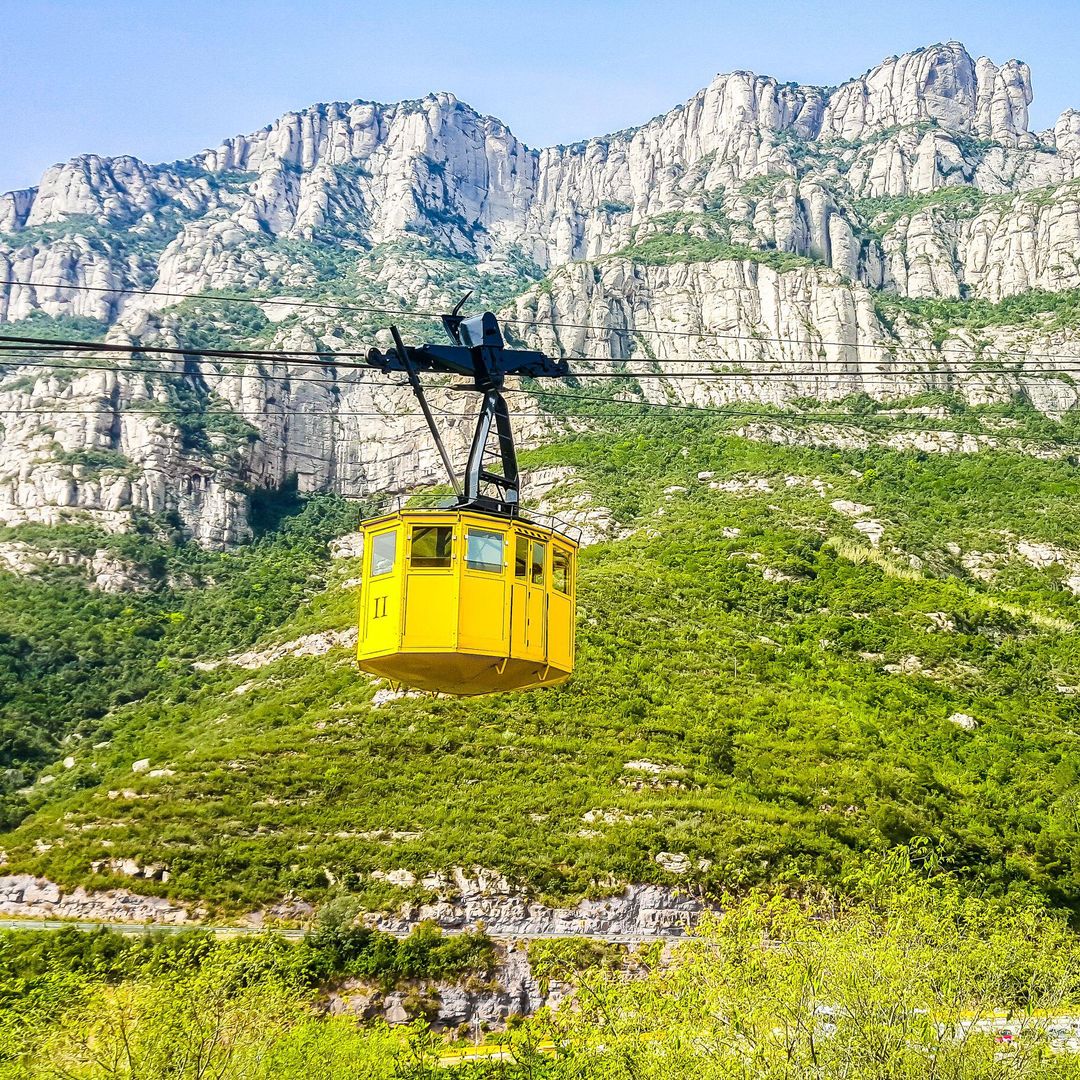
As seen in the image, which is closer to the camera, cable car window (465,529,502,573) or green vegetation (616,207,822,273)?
cable car window (465,529,502,573)

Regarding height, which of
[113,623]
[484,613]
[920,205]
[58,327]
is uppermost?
[920,205]

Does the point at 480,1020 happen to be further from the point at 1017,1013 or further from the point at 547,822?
the point at 1017,1013

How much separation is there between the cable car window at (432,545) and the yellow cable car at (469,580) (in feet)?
0.06

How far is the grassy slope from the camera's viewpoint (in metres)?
44.6

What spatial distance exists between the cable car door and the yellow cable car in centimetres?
2

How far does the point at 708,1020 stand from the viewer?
2702cm

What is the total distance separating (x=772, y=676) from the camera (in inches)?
2394

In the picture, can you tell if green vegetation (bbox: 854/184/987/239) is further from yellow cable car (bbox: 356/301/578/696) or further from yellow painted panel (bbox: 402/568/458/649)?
yellow painted panel (bbox: 402/568/458/649)

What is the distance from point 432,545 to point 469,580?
956 millimetres

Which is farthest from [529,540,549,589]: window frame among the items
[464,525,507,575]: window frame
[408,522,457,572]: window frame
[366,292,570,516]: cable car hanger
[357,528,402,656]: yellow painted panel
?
[357,528,402,656]: yellow painted panel

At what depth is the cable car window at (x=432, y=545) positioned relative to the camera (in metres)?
18.2

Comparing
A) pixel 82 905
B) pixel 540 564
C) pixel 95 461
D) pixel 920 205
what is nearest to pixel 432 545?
pixel 540 564

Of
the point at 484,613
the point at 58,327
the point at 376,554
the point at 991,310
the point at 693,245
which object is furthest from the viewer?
the point at 58,327

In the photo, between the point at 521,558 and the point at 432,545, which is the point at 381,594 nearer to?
the point at 432,545
